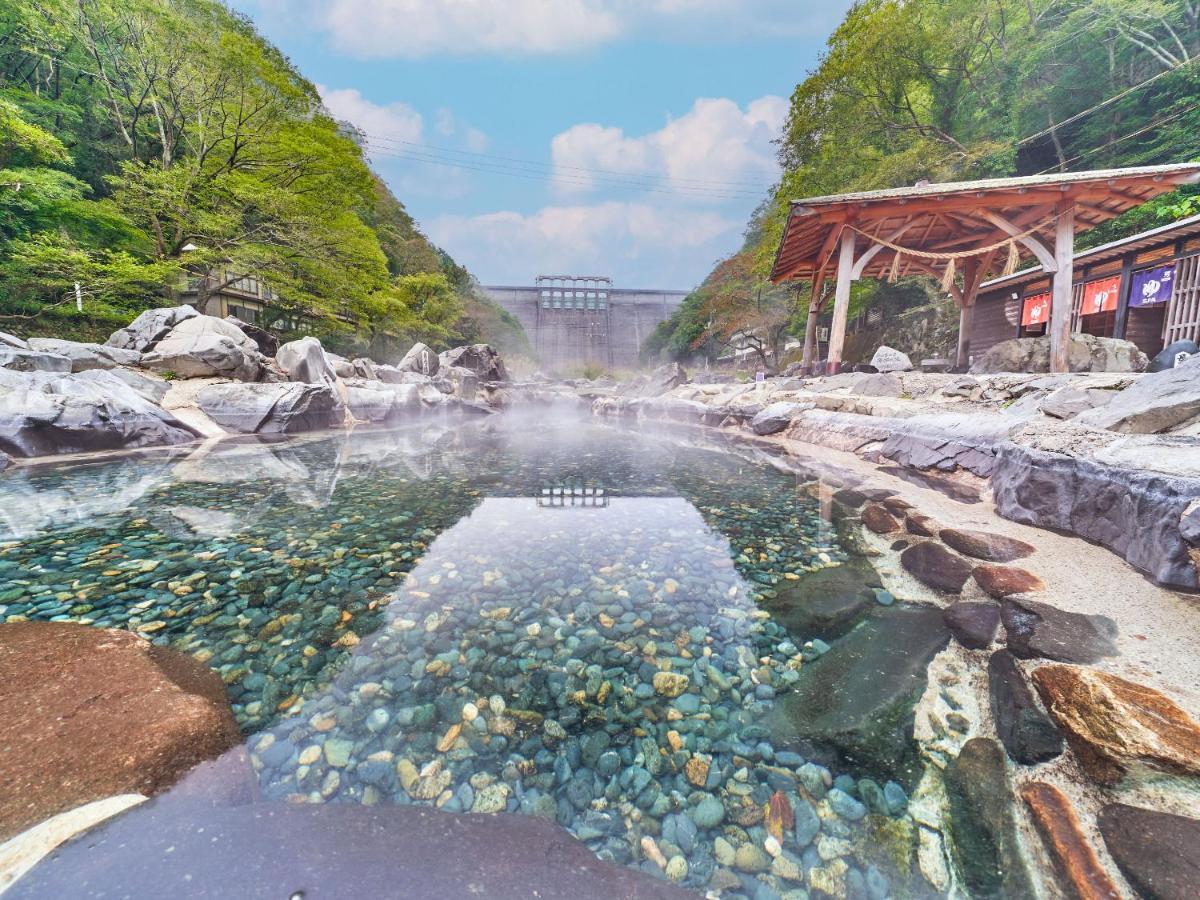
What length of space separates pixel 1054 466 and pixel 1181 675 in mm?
1926

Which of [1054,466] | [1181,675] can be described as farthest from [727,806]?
[1054,466]

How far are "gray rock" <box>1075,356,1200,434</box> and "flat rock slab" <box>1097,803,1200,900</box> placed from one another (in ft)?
10.0

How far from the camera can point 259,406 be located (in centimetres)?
845

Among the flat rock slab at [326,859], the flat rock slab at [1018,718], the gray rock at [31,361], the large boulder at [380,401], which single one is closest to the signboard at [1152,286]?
the flat rock slab at [1018,718]

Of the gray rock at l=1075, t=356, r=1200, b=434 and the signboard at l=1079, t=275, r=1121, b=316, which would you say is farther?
the signboard at l=1079, t=275, r=1121, b=316

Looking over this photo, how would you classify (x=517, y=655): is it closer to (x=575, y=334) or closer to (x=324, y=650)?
(x=324, y=650)

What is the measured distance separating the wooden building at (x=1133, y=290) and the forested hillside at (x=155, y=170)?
758 inches

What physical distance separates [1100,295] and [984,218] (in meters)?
5.24

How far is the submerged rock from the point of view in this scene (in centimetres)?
104

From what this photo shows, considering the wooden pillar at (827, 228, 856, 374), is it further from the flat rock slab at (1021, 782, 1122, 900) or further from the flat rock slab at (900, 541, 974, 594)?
the flat rock slab at (1021, 782, 1122, 900)

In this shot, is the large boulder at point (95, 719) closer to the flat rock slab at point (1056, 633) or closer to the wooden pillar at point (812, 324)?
the flat rock slab at point (1056, 633)

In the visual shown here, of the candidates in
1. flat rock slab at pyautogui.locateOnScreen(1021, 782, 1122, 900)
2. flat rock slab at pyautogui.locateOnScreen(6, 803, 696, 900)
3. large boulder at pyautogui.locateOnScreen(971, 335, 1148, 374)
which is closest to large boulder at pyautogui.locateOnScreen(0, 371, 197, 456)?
flat rock slab at pyautogui.locateOnScreen(6, 803, 696, 900)

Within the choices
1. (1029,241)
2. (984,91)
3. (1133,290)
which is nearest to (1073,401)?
(1029,241)

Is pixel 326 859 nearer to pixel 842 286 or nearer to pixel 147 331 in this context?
pixel 842 286
